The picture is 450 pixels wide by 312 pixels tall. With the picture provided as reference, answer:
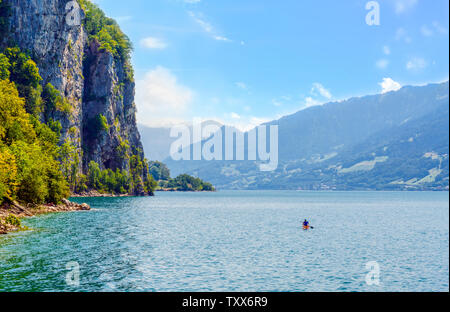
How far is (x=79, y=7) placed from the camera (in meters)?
185

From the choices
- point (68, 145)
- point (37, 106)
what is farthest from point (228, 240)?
point (68, 145)

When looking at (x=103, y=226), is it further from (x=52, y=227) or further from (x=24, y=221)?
(x=24, y=221)

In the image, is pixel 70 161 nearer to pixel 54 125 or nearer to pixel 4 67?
pixel 54 125

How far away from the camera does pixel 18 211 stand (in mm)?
75625

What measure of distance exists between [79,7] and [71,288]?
186m

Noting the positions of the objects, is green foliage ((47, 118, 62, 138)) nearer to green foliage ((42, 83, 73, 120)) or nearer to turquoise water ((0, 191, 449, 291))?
green foliage ((42, 83, 73, 120))

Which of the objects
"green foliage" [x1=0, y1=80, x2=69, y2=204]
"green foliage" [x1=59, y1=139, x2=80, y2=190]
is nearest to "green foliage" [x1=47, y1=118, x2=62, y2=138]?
"green foliage" [x1=59, y1=139, x2=80, y2=190]

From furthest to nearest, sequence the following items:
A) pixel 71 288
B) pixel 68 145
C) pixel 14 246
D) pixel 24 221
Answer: pixel 68 145, pixel 24 221, pixel 14 246, pixel 71 288

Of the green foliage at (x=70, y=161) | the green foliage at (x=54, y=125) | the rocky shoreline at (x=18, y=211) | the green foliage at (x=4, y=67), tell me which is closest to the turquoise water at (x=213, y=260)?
the rocky shoreline at (x=18, y=211)

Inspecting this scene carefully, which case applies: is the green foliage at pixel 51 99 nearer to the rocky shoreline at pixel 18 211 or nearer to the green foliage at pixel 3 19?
the green foliage at pixel 3 19

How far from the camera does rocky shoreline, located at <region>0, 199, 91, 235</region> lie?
5725 cm

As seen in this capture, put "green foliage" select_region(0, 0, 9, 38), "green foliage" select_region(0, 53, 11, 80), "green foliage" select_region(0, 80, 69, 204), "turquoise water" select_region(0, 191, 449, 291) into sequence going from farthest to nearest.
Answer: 1. "green foliage" select_region(0, 0, 9, 38)
2. "green foliage" select_region(0, 53, 11, 80)
3. "green foliage" select_region(0, 80, 69, 204)
4. "turquoise water" select_region(0, 191, 449, 291)

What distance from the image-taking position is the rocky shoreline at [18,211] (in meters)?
57.2

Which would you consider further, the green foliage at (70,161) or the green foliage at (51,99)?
the green foliage at (70,161)
